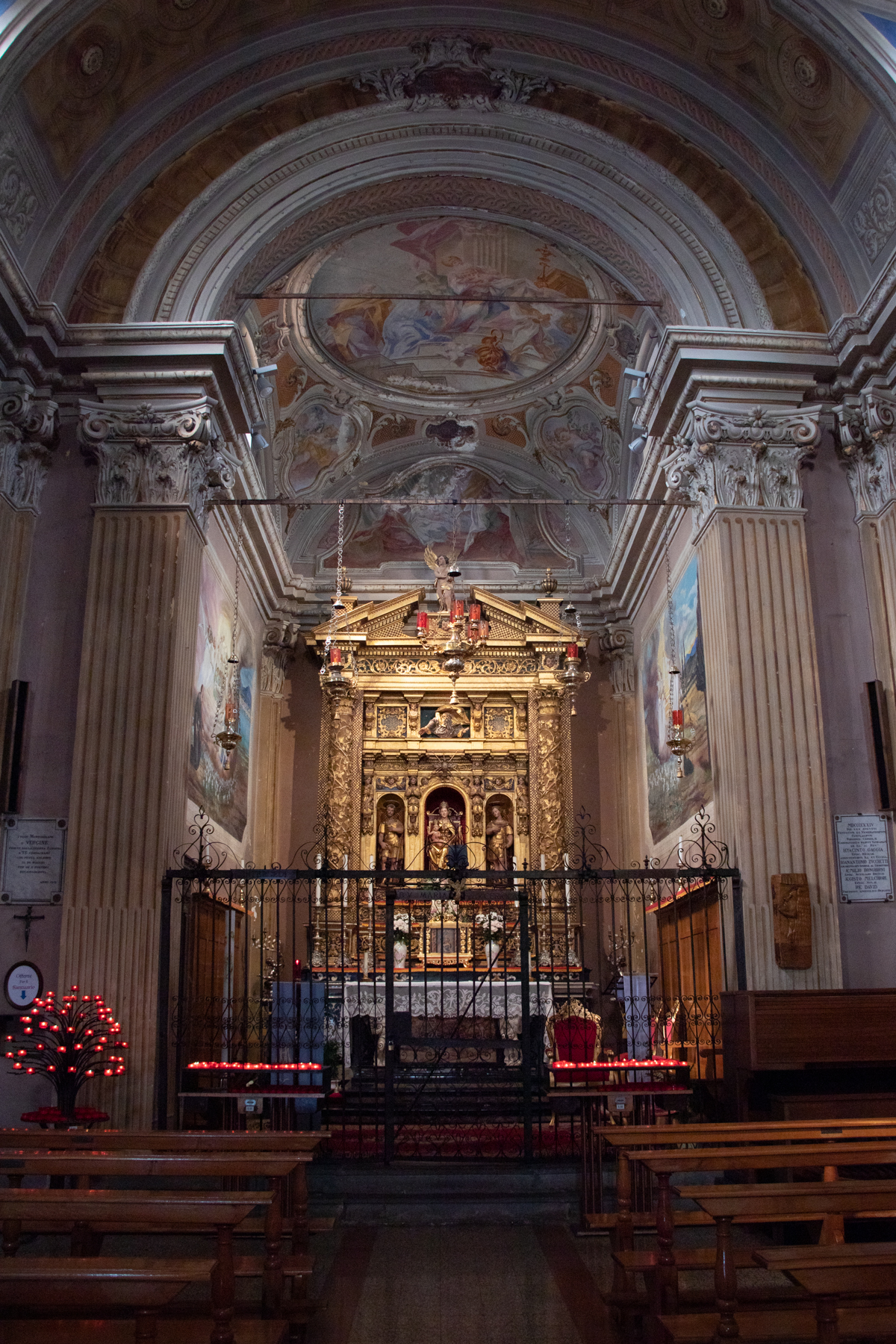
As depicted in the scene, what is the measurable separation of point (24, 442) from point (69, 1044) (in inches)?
201

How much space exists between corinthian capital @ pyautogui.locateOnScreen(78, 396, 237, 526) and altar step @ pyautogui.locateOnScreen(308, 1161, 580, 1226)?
5.67 metres

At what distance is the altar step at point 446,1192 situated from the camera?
7586 millimetres

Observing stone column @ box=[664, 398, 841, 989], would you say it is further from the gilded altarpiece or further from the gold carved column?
the gilded altarpiece

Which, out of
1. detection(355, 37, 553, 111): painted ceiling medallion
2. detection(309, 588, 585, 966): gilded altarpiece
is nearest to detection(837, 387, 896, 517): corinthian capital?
detection(355, 37, 553, 111): painted ceiling medallion

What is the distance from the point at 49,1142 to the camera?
18.7ft

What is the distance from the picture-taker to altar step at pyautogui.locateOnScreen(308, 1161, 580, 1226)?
7.59 m

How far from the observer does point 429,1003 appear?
11.6 metres

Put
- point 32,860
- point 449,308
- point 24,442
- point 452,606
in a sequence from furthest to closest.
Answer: point 449,308
point 452,606
point 24,442
point 32,860

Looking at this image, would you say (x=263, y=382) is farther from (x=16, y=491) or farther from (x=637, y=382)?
(x=637, y=382)

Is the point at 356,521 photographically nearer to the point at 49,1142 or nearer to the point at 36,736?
the point at 36,736

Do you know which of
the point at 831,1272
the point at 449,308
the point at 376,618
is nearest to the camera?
the point at 831,1272

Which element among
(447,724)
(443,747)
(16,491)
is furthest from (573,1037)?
(16,491)

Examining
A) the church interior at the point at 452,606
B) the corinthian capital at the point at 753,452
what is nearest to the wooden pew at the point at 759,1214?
the church interior at the point at 452,606

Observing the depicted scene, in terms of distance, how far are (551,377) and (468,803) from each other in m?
5.81
